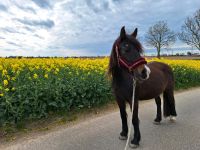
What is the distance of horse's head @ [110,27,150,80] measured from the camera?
321 centimetres

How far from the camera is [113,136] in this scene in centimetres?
428

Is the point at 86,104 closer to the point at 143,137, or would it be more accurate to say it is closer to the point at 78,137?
the point at 78,137

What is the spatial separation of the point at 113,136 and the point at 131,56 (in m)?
1.82

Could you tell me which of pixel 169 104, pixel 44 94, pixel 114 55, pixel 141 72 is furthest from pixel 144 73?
pixel 44 94

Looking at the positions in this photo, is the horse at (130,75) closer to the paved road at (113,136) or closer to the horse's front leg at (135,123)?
the horse's front leg at (135,123)

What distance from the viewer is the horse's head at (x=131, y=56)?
3209 millimetres

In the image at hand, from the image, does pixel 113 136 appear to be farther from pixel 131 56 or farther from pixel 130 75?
pixel 131 56

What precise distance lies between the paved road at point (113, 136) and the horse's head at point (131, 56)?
1.38 metres

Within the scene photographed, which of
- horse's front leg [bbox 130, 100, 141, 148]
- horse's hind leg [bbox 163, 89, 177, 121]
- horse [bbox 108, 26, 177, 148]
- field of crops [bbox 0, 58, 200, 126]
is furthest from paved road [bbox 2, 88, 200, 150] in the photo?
field of crops [bbox 0, 58, 200, 126]

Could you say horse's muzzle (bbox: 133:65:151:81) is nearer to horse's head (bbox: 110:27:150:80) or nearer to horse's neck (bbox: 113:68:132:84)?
horse's head (bbox: 110:27:150:80)

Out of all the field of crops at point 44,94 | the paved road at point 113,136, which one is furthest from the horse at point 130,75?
the field of crops at point 44,94

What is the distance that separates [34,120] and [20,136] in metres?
0.65

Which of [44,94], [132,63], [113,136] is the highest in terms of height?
[132,63]

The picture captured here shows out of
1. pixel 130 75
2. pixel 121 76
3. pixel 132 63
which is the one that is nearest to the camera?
pixel 132 63
